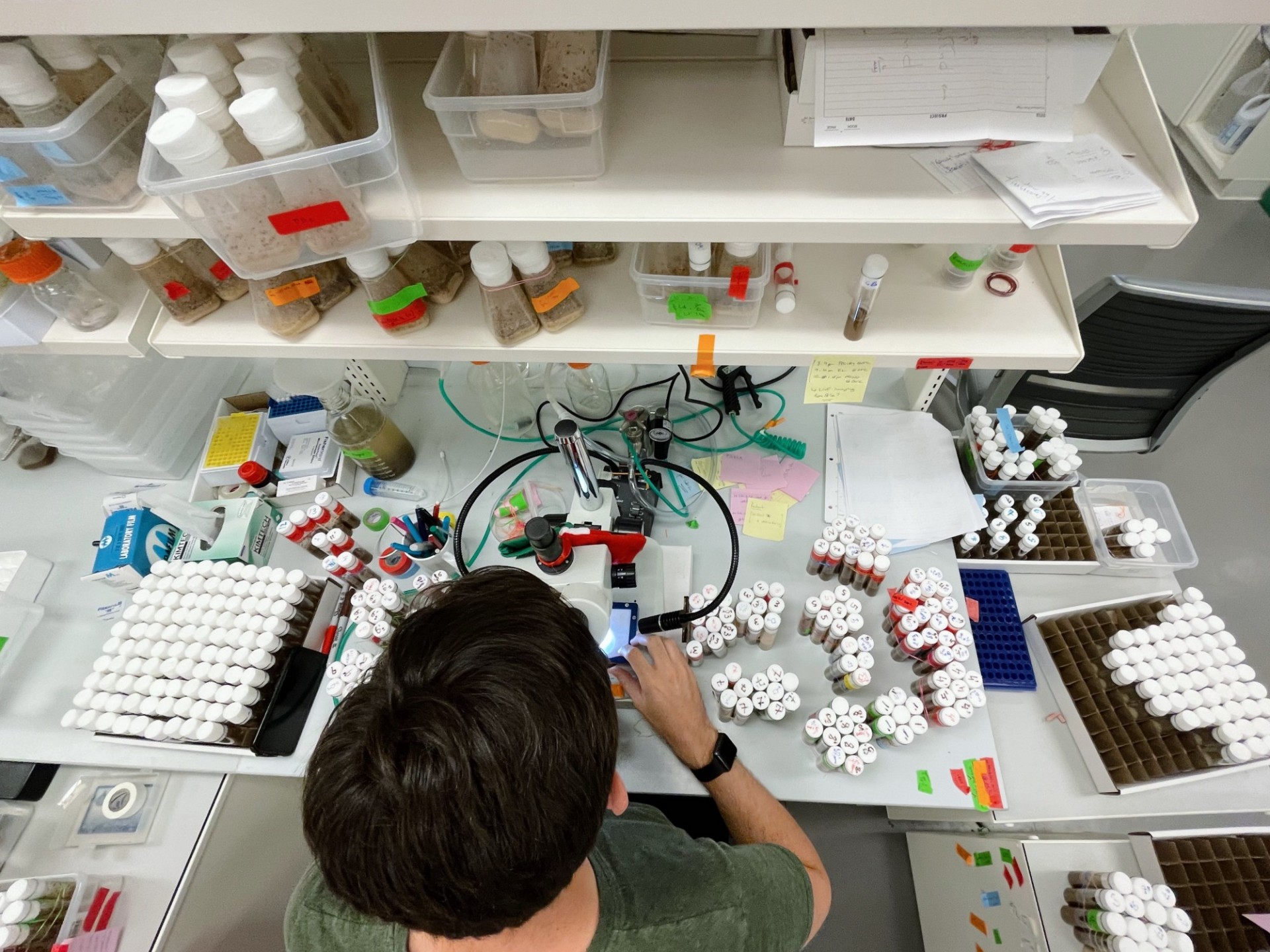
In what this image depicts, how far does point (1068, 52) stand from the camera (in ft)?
2.14

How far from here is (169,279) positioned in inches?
35.1

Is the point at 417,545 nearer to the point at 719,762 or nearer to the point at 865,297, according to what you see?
the point at 719,762

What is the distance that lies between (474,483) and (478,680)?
0.85 metres

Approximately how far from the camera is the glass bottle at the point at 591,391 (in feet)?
4.75

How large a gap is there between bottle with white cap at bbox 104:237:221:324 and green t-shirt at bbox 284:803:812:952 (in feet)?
2.74

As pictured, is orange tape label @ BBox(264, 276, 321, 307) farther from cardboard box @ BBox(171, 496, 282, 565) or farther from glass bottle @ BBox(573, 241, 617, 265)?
cardboard box @ BBox(171, 496, 282, 565)

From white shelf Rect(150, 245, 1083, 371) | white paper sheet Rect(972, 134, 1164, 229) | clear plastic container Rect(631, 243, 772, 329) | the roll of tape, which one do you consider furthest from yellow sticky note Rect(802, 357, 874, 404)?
the roll of tape

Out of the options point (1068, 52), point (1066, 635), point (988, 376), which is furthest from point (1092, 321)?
point (1068, 52)

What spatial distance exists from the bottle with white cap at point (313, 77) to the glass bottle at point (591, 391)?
0.74 m

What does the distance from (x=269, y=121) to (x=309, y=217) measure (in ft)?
0.34

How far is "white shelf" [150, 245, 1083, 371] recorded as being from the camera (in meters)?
0.91

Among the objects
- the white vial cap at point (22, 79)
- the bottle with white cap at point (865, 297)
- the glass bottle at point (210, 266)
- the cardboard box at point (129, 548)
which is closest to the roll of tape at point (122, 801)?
the cardboard box at point (129, 548)

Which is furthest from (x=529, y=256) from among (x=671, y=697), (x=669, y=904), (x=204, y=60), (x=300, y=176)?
(x=669, y=904)

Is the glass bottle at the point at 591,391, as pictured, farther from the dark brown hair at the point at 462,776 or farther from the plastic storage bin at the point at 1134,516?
the plastic storage bin at the point at 1134,516
